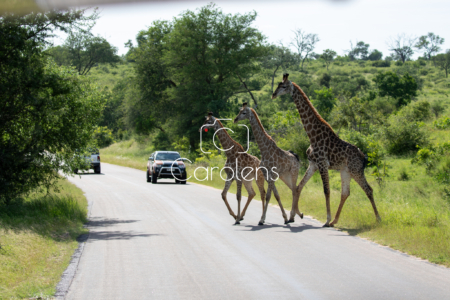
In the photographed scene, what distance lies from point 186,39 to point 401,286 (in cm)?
3603

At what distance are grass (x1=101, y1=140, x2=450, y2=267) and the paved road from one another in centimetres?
54

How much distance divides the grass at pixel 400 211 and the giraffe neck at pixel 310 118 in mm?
2436

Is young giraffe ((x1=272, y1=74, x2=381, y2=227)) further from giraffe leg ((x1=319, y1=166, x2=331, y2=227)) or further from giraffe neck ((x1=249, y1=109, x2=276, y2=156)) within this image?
giraffe neck ((x1=249, y1=109, x2=276, y2=156))

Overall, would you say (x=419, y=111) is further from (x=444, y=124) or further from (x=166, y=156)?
(x=166, y=156)

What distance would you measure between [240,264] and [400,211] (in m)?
6.21

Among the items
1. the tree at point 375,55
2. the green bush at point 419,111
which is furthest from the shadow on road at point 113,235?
the tree at point 375,55

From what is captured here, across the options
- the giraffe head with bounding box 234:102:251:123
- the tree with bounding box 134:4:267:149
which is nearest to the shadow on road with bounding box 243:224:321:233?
the giraffe head with bounding box 234:102:251:123

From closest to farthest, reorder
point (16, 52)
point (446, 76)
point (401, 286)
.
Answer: point (401, 286) < point (16, 52) < point (446, 76)

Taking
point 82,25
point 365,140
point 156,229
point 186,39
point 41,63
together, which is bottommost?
point 156,229

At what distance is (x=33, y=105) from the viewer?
11.1m

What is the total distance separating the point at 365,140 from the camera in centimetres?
2283

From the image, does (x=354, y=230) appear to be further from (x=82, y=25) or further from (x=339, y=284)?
(x=82, y=25)

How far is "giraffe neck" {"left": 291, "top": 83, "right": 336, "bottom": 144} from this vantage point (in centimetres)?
1232

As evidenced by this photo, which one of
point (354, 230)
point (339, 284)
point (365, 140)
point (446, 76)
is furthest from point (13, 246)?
point (446, 76)
